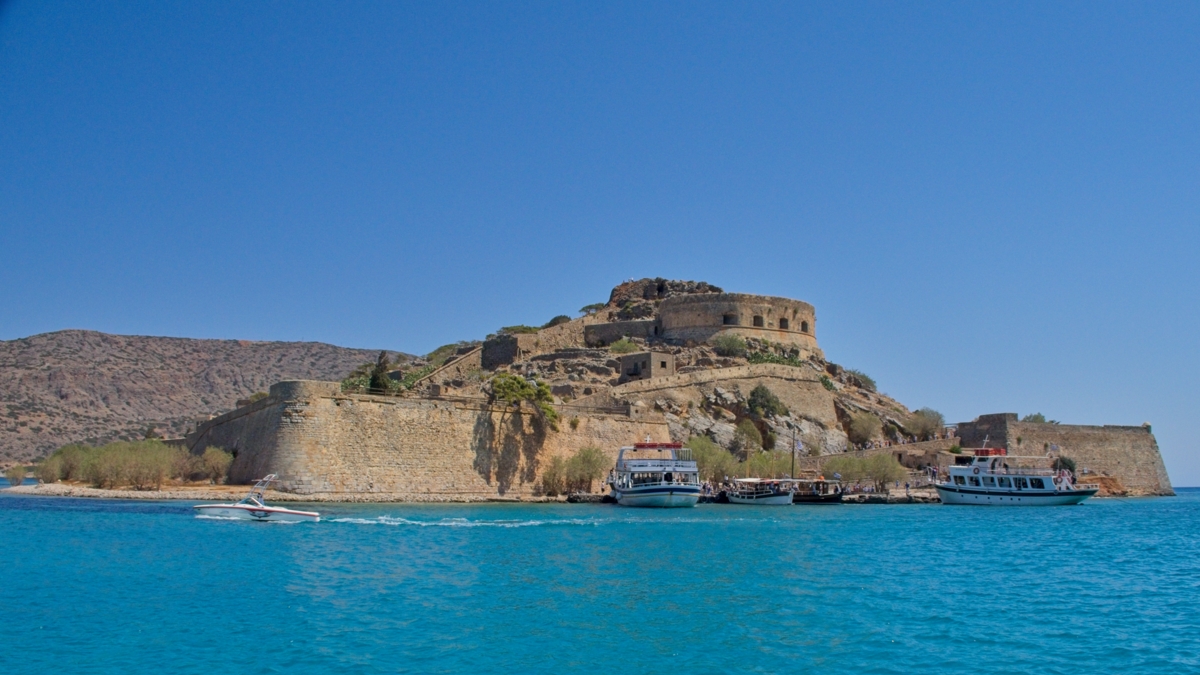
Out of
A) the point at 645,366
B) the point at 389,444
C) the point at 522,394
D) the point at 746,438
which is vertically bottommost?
the point at 389,444

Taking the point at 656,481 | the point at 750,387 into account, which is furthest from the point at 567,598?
the point at 750,387

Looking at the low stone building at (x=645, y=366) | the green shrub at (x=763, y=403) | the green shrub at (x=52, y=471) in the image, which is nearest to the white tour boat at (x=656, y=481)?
the low stone building at (x=645, y=366)

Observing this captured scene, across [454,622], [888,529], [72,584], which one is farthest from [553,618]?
[888,529]

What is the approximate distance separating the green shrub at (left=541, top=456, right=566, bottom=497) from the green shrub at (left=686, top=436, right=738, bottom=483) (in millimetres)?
5484

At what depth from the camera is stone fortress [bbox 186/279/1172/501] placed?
99.2 feet

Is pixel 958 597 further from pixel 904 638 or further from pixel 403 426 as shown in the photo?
pixel 403 426

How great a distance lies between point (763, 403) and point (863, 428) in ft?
18.9

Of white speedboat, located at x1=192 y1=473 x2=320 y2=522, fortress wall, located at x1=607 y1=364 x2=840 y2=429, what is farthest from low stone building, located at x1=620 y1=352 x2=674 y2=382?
white speedboat, located at x1=192 y1=473 x2=320 y2=522

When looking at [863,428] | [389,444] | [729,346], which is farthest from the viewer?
[729,346]

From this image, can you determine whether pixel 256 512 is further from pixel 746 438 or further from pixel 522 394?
pixel 746 438

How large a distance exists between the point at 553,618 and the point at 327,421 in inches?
705

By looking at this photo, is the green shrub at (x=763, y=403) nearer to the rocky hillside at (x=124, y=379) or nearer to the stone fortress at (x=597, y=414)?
the stone fortress at (x=597, y=414)

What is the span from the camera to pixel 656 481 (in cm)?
3416

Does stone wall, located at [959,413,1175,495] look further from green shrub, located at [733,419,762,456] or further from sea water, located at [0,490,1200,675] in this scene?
sea water, located at [0,490,1200,675]
